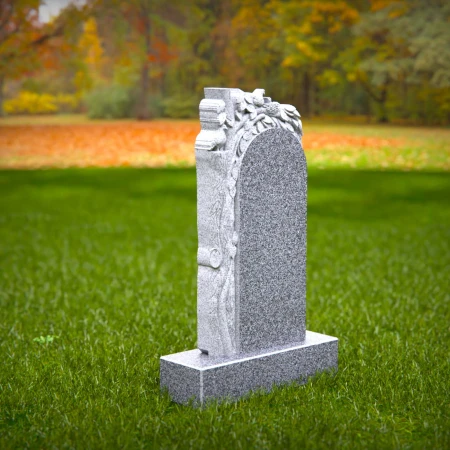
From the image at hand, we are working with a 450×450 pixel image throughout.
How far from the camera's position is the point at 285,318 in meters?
5.61

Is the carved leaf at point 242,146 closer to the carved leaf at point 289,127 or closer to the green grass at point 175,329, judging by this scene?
the carved leaf at point 289,127

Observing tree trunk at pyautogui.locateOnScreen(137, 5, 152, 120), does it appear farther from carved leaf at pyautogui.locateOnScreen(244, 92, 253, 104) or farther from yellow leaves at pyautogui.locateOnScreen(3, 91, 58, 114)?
carved leaf at pyautogui.locateOnScreen(244, 92, 253, 104)

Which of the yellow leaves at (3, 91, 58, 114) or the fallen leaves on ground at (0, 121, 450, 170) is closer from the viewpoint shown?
the fallen leaves on ground at (0, 121, 450, 170)

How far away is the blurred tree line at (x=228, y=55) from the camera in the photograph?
1883 cm

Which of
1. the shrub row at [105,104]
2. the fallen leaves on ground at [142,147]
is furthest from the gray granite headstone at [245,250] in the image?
the shrub row at [105,104]

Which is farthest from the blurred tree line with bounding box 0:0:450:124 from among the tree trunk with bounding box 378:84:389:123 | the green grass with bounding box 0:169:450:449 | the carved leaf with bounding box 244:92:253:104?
the carved leaf with bounding box 244:92:253:104

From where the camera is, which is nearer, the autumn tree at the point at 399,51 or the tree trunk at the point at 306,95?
the autumn tree at the point at 399,51

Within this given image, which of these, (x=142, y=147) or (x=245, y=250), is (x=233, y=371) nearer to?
(x=245, y=250)

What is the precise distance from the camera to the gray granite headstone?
16.8 ft

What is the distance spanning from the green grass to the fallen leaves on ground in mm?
4096

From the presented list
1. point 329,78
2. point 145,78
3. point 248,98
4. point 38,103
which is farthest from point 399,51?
point 248,98

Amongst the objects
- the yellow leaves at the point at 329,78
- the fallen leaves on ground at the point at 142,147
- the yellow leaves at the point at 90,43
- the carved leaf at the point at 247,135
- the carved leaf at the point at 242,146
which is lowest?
the fallen leaves on ground at the point at 142,147

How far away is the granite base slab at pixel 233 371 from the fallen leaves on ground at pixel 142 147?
13881mm

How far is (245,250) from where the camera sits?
5.27m
